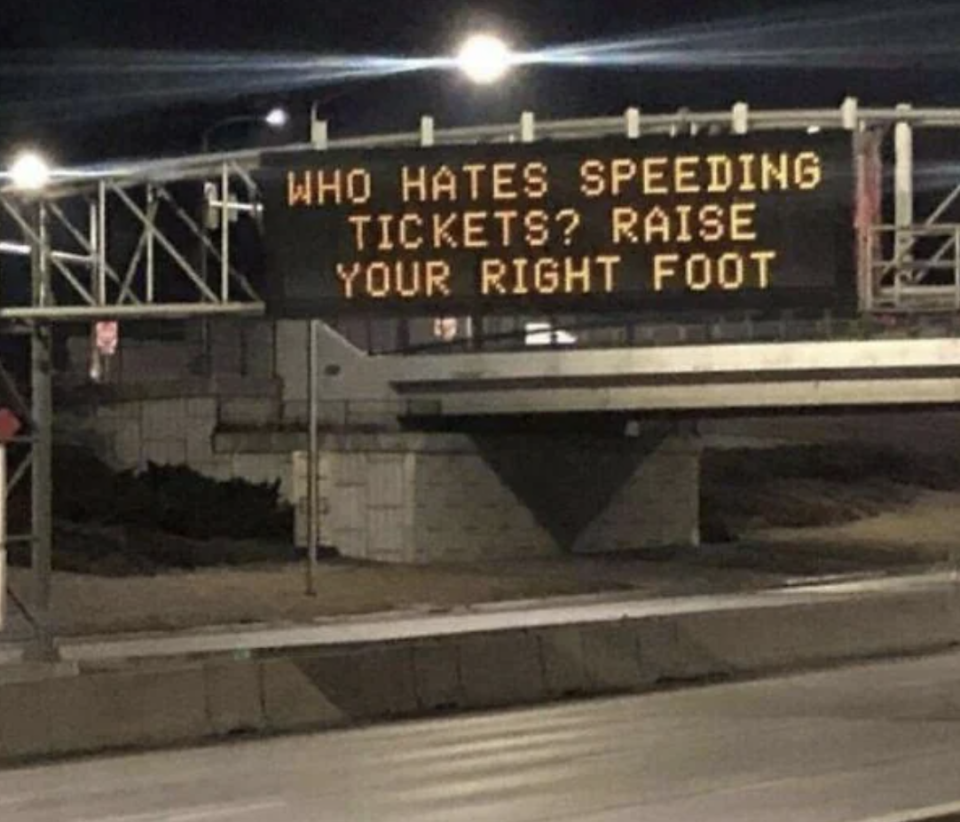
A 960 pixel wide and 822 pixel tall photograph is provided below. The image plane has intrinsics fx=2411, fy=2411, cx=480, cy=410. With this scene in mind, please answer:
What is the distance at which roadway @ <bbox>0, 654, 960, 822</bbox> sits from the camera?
52.5 feet

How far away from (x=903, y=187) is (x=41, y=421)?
10423 millimetres

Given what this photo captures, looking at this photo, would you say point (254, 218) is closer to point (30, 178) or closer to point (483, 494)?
point (30, 178)

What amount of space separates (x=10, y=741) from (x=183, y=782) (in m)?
2.96

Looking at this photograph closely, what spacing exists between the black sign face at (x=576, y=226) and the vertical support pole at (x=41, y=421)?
14.6ft

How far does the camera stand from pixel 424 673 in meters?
25.4

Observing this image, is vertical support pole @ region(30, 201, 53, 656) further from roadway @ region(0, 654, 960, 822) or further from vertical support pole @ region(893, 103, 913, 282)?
vertical support pole @ region(893, 103, 913, 282)

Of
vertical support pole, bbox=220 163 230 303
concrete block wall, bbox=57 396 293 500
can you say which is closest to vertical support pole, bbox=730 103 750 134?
vertical support pole, bbox=220 163 230 303

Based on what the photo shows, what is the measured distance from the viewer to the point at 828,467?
96.4 metres

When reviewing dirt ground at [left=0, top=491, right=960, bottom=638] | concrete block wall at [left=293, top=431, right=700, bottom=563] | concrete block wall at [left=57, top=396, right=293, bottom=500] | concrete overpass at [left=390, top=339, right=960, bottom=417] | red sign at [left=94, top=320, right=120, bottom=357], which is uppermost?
red sign at [left=94, top=320, right=120, bottom=357]

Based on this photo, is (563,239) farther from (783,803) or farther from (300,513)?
(300,513)

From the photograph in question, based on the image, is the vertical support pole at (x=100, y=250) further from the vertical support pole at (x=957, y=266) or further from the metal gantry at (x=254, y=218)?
the vertical support pole at (x=957, y=266)

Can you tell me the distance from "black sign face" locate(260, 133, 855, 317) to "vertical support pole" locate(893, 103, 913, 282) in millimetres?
1538

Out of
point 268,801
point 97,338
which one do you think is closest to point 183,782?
point 268,801

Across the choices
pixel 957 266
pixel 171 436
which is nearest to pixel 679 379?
pixel 171 436
